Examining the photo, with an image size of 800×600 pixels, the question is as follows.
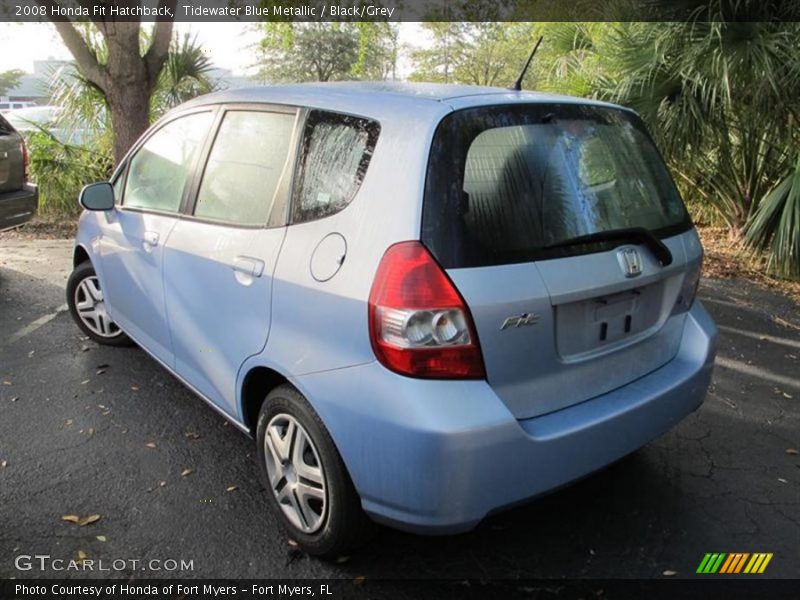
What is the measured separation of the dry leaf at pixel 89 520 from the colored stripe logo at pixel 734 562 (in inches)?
93.0

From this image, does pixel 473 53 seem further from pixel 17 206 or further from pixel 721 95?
pixel 17 206

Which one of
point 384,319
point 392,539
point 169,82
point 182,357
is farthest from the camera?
point 169,82

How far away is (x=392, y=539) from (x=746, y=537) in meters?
1.41

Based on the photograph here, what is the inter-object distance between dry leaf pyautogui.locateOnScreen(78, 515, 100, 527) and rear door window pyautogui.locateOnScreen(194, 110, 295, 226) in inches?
52.5

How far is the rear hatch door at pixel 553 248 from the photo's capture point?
2014 mm

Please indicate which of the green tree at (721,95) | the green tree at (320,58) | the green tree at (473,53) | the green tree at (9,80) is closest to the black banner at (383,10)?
the green tree at (721,95)

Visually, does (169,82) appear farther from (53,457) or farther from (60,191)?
(53,457)

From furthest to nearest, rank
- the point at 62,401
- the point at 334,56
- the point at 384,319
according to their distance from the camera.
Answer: the point at 334,56
the point at 62,401
the point at 384,319

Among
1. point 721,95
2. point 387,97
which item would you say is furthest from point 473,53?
point 387,97

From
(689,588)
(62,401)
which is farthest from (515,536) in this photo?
(62,401)

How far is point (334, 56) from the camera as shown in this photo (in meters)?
27.0

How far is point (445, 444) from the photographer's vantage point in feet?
6.19

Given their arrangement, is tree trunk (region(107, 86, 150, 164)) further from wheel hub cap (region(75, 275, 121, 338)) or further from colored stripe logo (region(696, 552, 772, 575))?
colored stripe logo (region(696, 552, 772, 575))

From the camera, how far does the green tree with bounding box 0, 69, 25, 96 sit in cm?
3708
